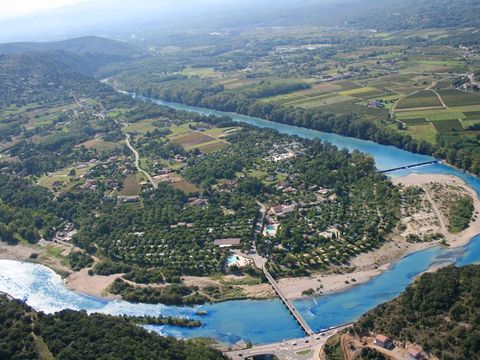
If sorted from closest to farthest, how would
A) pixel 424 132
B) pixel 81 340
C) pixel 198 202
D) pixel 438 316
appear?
pixel 81 340 < pixel 438 316 < pixel 198 202 < pixel 424 132

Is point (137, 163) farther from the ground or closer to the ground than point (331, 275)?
farther from the ground

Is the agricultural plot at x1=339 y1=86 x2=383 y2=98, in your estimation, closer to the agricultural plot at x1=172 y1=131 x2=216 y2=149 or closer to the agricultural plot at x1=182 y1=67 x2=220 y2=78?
the agricultural plot at x1=172 y1=131 x2=216 y2=149

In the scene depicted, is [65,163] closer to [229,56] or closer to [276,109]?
[276,109]

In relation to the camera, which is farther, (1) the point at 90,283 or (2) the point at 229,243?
(2) the point at 229,243

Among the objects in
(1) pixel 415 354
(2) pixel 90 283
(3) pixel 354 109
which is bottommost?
(2) pixel 90 283

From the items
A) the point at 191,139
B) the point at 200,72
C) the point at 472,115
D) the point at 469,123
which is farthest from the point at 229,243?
the point at 200,72

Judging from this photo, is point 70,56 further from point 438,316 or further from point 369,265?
point 438,316

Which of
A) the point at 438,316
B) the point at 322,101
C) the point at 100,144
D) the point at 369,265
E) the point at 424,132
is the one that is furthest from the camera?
the point at 322,101

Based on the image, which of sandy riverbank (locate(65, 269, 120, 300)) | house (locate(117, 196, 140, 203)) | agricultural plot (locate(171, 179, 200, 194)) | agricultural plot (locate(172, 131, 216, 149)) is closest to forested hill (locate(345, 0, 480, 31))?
agricultural plot (locate(172, 131, 216, 149))
